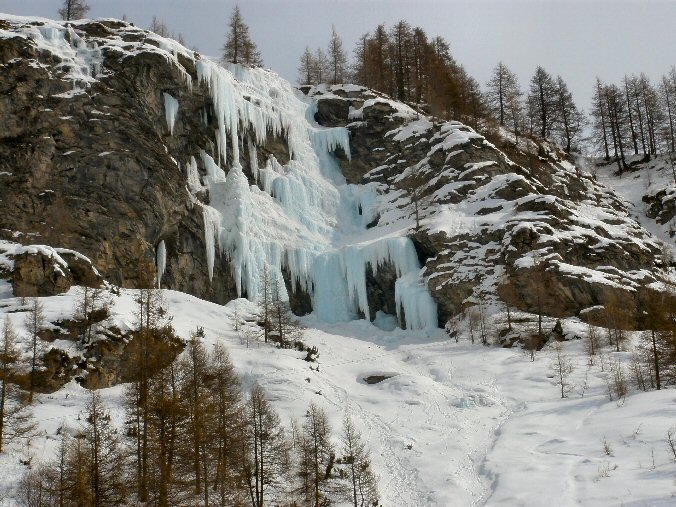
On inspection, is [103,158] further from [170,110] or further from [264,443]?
[264,443]

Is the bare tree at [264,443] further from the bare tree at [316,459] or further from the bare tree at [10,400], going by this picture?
the bare tree at [10,400]

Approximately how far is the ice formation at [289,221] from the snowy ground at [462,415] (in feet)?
19.8

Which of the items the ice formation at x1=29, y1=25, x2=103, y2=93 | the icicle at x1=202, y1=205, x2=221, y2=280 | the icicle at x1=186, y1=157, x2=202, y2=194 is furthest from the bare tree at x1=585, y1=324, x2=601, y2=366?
the ice formation at x1=29, y1=25, x2=103, y2=93

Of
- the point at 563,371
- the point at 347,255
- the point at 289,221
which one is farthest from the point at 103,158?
the point at 563,371

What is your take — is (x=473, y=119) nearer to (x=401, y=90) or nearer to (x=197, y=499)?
(x=401, y=90)

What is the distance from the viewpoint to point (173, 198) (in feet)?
133

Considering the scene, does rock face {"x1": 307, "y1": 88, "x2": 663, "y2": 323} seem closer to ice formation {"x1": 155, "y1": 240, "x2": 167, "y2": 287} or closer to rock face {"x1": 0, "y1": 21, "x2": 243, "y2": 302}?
rock face {"x1": 0, "y1": 21, "x2": 243, "y2": 302}

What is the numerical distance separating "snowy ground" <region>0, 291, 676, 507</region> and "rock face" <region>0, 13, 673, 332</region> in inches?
182

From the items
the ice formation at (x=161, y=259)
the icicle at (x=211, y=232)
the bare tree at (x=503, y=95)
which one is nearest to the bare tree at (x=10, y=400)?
the ice formation at (x=161, y=259)

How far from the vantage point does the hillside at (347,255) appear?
22.5 meters

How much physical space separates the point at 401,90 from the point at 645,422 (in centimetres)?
5624

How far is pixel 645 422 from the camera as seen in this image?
20156 mm

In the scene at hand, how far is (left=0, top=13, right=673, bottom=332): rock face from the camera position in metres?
Answer: 36.9

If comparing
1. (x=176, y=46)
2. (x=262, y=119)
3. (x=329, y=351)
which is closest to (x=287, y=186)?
(x=262, y=119)
